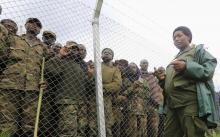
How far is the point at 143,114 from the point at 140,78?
85 cm

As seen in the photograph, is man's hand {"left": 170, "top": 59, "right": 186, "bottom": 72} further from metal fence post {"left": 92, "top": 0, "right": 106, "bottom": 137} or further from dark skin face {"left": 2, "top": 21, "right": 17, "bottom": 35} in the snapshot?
dark skin face {"left": 2, "top": 21, "right": 17, "bottom": 35}

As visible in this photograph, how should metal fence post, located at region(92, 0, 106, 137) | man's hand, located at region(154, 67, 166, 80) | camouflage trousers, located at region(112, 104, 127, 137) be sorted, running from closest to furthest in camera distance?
metal fence post, located at region(92, 0, 106, 137), man's hand, located at region(154, 67, 166, 80), camouflage trousers, located at region(112, 104, 127, 137)

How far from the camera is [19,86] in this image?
450 cm

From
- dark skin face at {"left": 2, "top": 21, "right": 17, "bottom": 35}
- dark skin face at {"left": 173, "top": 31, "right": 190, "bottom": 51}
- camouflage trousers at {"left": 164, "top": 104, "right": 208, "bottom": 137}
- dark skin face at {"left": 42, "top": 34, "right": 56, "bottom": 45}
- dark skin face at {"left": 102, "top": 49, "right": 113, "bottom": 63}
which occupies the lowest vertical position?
camouflage trousers at {"left": 164, "top": 104, "right": 208, "bottom": 137}

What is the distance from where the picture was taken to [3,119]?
4.25m

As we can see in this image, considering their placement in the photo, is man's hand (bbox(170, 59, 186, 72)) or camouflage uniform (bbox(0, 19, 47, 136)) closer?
man's hand (bbox(170, 59, 186, 72))

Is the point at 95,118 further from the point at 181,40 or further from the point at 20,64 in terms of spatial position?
the point at 181,40

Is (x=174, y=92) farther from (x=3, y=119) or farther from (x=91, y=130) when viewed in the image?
(x=3, y=119)

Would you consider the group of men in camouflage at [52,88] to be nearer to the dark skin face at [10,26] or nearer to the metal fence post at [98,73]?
the dark skin face at [10,26]

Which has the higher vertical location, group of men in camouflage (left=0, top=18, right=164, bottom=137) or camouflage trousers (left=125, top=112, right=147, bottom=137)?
group of men in camouflage (left=0, top=18, right=164, bottom=137)

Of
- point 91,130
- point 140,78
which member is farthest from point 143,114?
point 91,130

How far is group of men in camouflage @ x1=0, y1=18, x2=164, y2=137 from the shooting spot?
4441 mm

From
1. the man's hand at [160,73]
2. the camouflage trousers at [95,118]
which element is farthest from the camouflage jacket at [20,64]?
the man's hand at [160,73]

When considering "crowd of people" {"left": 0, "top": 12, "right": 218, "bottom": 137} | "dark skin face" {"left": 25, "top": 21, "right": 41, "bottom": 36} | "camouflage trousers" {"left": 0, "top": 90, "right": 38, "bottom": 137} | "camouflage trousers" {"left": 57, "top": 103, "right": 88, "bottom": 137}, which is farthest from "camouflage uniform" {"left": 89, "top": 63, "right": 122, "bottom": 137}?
"dark skin face" {"left": 25, "top": 21, "right": 41, "bottom": 36}
